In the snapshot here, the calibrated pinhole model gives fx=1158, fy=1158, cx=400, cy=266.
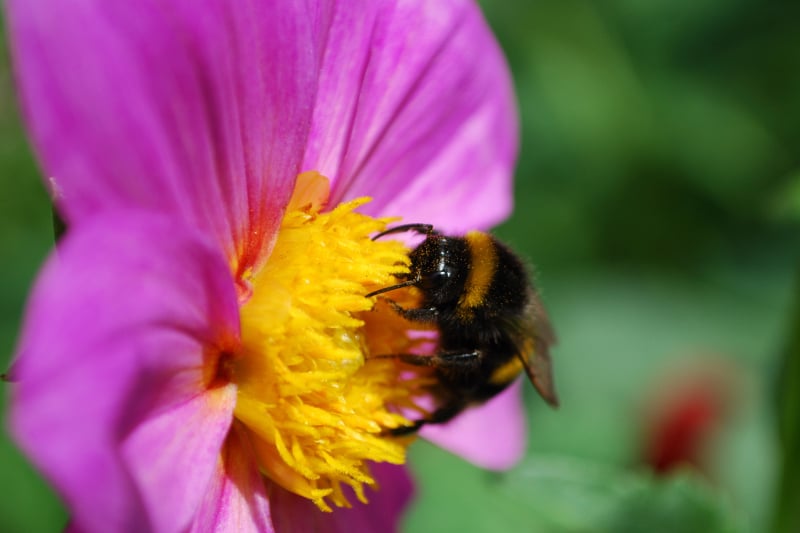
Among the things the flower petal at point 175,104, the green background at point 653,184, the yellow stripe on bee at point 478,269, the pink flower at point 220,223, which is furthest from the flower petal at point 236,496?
the green background at point 653,184

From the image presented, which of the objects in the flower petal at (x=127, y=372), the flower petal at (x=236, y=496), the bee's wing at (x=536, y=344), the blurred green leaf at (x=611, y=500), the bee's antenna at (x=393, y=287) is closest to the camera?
the flower petal at (x=127, y=372)

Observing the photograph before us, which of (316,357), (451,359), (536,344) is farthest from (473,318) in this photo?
(316,357)

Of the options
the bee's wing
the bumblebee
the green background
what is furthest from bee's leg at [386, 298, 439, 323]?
the green background

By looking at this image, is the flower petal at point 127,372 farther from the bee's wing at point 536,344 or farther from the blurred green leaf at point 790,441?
the blurred green leaf at point 790,441

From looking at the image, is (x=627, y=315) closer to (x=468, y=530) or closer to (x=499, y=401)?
(x=468, y=530)

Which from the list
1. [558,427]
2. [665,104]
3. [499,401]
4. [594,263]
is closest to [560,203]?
[594,263]

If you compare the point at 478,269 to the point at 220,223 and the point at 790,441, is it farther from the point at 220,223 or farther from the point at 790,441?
the point at 790,441
